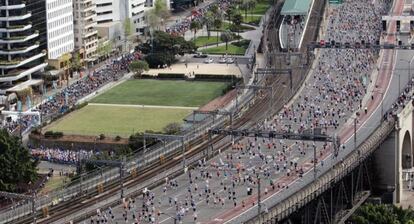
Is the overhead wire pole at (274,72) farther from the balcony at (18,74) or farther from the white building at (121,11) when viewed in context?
the white building at (121,11)

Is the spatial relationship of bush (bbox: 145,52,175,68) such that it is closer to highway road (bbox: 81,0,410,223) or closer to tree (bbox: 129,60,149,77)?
tree (bbox: 129,60,149,77)

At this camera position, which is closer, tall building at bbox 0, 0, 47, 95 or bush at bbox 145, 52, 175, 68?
tall building at bbox 0, 0, 47, 95

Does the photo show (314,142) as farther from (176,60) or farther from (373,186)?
(176,60)

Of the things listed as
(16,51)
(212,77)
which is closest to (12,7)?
(16,51)

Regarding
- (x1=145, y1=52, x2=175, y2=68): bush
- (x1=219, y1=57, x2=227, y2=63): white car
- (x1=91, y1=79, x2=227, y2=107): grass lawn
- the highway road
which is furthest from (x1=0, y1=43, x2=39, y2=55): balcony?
the highway road

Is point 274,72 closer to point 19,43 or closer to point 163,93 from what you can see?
point 163,93

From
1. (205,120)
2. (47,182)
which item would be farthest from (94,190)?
(205,120)

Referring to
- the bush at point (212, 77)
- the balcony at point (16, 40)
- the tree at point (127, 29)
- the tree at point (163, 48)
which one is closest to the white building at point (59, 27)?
the balcony at point (16, 40)
